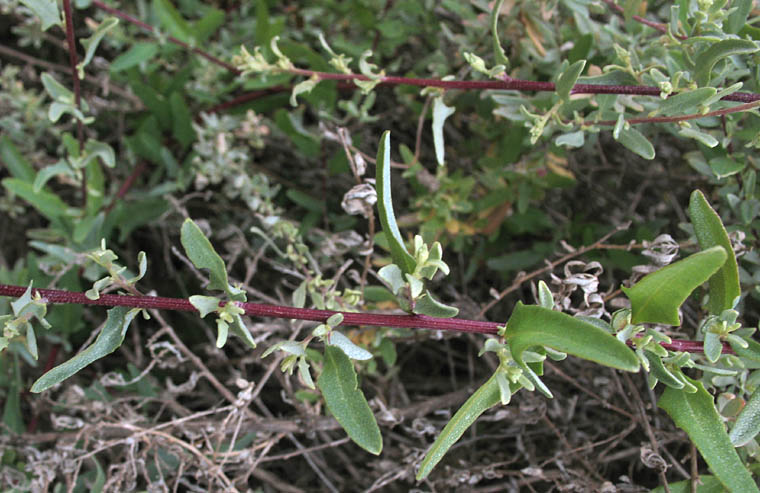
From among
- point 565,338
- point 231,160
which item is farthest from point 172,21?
point 565,338

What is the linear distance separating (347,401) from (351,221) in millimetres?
867

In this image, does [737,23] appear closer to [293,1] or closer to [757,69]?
[757,69]

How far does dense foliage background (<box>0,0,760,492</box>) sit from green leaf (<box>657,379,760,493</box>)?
22 centimetres

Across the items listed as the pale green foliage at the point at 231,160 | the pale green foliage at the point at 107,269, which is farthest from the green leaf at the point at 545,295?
the pale green foliage at the point at 231,160

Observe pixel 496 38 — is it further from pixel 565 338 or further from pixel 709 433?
pixel 709 433

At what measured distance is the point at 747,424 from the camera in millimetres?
1010

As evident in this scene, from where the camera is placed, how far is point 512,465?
1684 millimetres

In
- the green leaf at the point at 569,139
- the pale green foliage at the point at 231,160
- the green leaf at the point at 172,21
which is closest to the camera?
the green leaf at the point at 569,139

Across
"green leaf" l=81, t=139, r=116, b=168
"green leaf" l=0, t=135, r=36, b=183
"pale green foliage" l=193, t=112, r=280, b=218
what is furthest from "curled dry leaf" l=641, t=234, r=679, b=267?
"green leaf" l=0, t=135, r=36, b=183

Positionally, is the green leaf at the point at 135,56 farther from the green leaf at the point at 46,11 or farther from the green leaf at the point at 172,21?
the green leaf at the point at 46,11

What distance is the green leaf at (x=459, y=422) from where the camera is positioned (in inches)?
34.2

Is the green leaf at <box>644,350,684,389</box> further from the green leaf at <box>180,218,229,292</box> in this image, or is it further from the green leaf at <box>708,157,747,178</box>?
the green leaf at <box>180,218,229,292</box>

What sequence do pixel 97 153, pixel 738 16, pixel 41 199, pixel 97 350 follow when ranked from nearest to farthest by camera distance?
pixel 97 350 → pixel 738 16 → pixel 97 153 → pixel 41 199

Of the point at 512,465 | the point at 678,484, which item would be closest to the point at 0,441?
the point at 512,465
